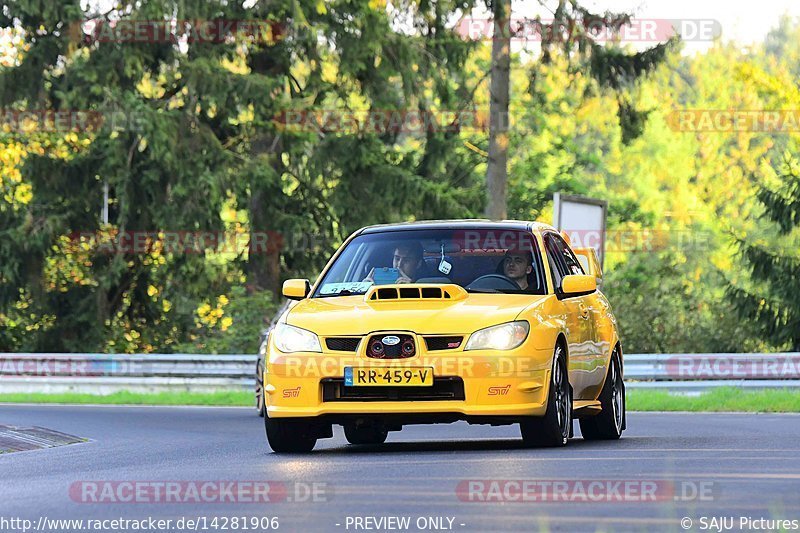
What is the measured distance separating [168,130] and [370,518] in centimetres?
2945

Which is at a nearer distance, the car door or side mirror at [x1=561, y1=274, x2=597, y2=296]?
side mirror at [x1=561, y1=274, x2=597, y2=296]

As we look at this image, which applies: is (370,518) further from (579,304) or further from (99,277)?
(99,277)

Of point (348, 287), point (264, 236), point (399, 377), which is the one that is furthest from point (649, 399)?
point (264, 236)

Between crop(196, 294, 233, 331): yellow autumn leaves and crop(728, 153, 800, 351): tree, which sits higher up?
crop(728, 153, 800, 351): tree

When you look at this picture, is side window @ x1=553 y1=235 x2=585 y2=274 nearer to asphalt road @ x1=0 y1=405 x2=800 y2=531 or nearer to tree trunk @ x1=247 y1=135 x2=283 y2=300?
asphalt road @ x1=0 y1=405 x2=800 y2=531

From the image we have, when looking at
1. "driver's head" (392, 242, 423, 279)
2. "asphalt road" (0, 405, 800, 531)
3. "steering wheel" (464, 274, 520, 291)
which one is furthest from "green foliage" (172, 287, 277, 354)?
"steering wheel" (464, 274, 520, 291)

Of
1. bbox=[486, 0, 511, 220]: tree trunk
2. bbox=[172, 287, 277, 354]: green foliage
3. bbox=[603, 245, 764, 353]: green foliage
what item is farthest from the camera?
bbox=[172, 287, 277, 354]: green foliage

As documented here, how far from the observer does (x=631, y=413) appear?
22141 mm

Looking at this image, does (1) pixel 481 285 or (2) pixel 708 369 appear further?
(2) pixel 708 369

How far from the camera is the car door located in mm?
13266

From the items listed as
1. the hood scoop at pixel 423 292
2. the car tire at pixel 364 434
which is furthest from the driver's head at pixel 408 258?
the car tire at pixel 364 434

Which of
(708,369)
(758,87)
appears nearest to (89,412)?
(708,369)

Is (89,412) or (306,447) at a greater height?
(306,447)

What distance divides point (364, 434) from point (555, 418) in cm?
232
